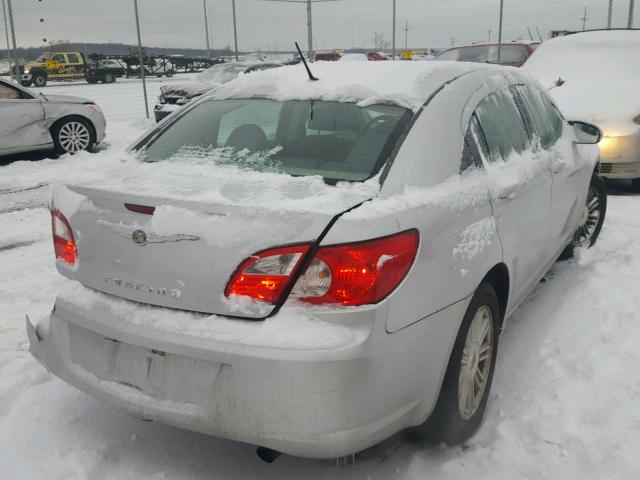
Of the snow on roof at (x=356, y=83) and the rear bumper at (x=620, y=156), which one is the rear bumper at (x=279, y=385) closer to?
the snow on roof at (x=356, y=83)

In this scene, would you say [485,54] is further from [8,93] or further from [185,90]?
[8,93]

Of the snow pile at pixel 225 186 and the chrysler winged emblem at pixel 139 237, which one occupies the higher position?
the snow pile at pixel 225 186

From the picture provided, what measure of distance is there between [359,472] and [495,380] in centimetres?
98

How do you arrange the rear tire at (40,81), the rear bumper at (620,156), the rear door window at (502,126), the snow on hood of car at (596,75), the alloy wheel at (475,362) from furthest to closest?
the rear tire at (40,81)
the snow on hood of car at (596,75)
the rear bumper at (620,156)
the rear door window at (502,126)
the alloy wheel at (475,362)

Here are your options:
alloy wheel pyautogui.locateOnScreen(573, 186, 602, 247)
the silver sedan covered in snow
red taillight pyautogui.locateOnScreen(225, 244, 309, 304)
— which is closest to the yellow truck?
alloy wheel pyautogui.locateOnScreen(573, 186, 602, 247)

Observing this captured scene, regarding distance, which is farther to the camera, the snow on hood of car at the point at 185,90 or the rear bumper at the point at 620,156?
the snow on hood of car at the point at 185,90

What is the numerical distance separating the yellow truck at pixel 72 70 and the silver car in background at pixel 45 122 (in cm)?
2008

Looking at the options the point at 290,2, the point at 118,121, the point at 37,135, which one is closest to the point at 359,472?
the point at 37,135

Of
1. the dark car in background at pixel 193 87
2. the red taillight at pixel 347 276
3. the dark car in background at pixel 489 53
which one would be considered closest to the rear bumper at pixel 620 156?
the red taillight at pixel 347 276

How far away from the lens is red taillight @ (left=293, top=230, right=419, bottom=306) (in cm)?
194

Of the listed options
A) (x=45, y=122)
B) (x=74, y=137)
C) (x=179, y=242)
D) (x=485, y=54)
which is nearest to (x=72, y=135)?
(x=74, y=137)

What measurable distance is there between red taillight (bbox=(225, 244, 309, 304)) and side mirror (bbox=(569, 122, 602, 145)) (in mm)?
2920

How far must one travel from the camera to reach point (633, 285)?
166 inches

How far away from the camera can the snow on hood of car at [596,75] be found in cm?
680
